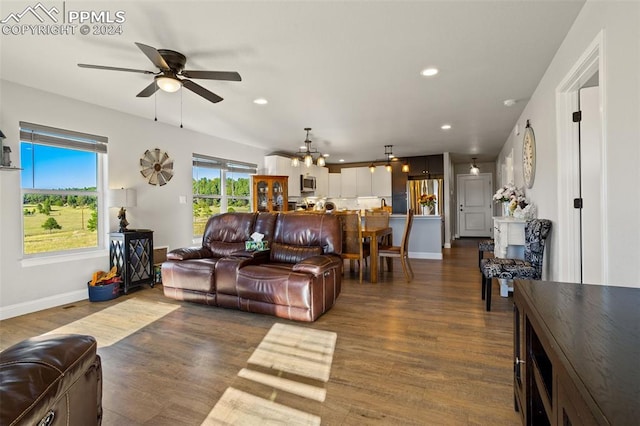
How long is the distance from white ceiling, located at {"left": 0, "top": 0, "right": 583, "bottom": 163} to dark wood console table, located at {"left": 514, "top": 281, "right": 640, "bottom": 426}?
1.97 meters

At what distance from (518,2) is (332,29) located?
1.28 metres

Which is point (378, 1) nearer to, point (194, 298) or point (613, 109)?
point (613, 109)

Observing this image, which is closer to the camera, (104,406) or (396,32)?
(104,406)

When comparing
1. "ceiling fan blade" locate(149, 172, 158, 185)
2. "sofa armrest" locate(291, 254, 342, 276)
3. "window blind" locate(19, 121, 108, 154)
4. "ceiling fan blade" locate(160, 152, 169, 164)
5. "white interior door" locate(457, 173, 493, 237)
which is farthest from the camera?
"white interior door" locate(457, 173, 493, 237)

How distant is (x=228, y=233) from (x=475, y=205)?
28.9 feet

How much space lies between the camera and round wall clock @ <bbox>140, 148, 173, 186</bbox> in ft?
15.8

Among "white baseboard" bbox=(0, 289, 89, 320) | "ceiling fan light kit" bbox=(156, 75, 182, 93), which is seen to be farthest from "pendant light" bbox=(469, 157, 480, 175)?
"white baseboard" bbox=(0, 289, 89, 320)

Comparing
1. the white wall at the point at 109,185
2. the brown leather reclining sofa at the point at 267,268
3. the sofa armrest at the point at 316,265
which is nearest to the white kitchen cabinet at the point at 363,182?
the white wall at the point at 109,185

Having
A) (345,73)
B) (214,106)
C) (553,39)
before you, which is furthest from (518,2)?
(214,106)

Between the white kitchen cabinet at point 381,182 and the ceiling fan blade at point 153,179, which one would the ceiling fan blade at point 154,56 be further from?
the white kitchen cabinet at point 381,182

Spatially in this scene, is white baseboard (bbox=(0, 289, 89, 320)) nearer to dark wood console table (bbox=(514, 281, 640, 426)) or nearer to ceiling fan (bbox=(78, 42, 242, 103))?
ceiling fan (bbox=(78, 42, 242, 103))

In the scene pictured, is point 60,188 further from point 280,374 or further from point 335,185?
point 335,185

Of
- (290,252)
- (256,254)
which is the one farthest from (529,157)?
(256,254)

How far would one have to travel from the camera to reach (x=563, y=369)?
2.35ft
